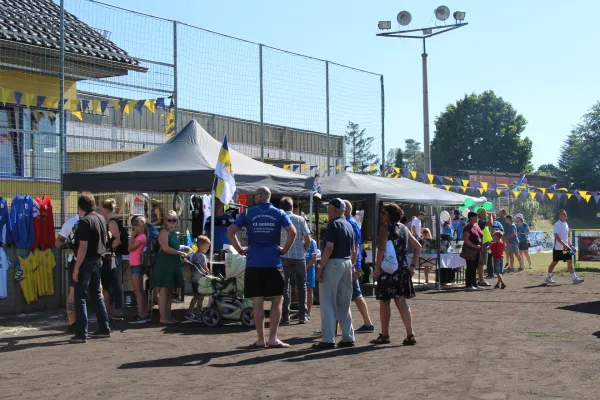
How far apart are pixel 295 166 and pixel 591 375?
14.1m

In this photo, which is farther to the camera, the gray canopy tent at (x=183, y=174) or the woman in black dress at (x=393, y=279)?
the gray canopy tent at (x=183, y=174)

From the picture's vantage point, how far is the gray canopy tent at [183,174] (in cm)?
1292

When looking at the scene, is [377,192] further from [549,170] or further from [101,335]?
[549,170]

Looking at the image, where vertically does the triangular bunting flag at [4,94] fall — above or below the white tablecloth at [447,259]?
above

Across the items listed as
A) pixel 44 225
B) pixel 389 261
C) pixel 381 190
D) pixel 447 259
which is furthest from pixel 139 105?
pixel 447 259

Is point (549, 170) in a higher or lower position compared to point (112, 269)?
higher

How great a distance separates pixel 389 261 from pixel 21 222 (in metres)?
6.29

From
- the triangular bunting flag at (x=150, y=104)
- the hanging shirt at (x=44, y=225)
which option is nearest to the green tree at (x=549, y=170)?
the triangular bunting flag at (x=150, y=104)

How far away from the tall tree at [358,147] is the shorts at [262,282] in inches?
493

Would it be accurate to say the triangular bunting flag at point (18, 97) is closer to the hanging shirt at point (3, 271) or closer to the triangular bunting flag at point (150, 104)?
the triangular bunting flag at point (150, 104)

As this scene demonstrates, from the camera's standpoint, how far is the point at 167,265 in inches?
485

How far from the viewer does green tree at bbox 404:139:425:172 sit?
140050 mm

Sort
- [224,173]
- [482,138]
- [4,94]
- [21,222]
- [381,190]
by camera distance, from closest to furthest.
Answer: [224,173]
[21,222]
[4,94]
[381,190]
[482,138]

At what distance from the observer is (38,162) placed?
48.6 ft
